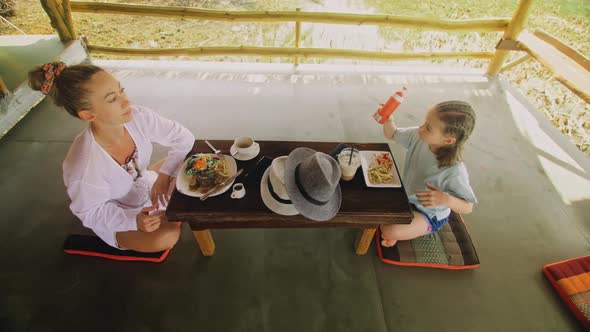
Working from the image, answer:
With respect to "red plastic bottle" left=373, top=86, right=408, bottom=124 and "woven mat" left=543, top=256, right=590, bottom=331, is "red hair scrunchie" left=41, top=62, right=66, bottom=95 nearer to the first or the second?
"red plastic bottle" left=373, top=86, right=408, bottom=124

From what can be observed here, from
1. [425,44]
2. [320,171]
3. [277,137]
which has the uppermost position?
[320,171]

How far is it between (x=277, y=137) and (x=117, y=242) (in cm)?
186

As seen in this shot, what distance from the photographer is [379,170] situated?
1839mm

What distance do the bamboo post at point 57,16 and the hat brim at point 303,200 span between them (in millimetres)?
4041

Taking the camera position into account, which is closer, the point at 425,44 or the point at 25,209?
the point at 25,209

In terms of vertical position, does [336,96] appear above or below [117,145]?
below

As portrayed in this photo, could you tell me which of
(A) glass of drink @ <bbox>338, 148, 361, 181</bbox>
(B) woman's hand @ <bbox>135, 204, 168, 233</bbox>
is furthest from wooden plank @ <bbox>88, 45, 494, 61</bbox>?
(B) woman's hand @ <bbox>135, 204, 168, 233</bbox>

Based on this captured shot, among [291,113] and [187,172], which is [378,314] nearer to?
[187,172]

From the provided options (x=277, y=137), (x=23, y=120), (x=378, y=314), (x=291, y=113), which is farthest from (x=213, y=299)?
(x=23, y=120)

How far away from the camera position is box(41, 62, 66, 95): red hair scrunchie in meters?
1.41

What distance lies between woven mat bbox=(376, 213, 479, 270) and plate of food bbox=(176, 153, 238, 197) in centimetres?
129

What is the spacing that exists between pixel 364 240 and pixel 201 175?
1200 mm

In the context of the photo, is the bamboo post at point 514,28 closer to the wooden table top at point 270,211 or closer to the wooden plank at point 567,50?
the wooden plank at point 567,50

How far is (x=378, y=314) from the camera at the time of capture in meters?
1.86
